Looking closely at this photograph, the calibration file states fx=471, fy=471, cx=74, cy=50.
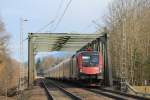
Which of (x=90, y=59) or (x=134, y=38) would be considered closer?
(x=90, y=59)

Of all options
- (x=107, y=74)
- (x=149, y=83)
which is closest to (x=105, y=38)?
(x=107, y=74)

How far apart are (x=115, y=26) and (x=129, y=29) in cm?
273

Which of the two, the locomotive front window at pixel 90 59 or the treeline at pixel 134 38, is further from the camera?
the treeline at pixel 134 38

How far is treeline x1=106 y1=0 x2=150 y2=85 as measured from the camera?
6219 centimetres

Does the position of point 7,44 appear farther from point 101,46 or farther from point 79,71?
point 79,71

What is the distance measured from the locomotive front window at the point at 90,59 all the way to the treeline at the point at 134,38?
14974 millimetres

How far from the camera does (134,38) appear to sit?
204ft

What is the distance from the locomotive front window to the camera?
1757 inches

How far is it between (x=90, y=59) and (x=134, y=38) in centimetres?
1873

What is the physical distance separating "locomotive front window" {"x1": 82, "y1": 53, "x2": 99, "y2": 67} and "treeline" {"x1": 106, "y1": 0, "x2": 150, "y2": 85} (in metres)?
15.0

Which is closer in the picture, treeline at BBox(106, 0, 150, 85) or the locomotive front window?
the locomotive front window

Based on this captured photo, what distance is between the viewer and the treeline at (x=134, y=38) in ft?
204

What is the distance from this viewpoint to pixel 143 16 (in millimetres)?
64438

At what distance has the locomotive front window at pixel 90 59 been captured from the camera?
1757 inches
